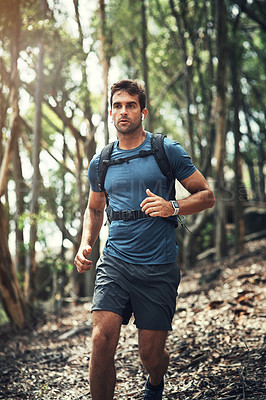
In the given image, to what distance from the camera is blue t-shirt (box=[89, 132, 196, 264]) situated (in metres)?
3.23

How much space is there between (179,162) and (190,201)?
12.1 inches

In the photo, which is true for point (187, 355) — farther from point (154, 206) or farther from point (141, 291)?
point (154, 206)

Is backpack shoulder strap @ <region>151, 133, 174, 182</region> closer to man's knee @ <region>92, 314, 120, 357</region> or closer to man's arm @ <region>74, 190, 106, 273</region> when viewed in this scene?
man's arm @ <region>74, 190, 106, 273</region>

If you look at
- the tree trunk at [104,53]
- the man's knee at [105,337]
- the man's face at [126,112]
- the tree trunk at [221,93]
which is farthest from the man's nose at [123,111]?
the tree trunk at [221,93]

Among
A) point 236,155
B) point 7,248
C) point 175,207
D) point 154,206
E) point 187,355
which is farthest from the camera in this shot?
point 236,155

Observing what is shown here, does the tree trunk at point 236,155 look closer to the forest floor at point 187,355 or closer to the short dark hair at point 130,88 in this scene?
the forest floor at point 187,355

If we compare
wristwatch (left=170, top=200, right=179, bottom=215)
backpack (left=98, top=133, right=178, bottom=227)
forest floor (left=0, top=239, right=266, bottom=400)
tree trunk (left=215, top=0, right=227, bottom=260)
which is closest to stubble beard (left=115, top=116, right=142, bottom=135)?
backpack (left=98, top=133, right=178, bottom=227)

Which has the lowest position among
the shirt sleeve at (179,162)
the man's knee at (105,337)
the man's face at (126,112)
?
the man's knee at (105,337)

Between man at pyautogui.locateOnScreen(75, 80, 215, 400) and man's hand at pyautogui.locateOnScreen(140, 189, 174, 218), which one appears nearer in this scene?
man's hand at pyautogui.locateOnScreen(140, 189, 174, 218)

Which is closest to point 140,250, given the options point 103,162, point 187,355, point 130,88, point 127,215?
point 127,215

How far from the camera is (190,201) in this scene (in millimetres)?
3203

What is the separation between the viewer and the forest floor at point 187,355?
12.9 ft

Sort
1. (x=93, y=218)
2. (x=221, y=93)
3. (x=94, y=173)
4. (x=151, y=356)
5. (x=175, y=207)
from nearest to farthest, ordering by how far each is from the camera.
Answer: (x=175, y=207) → (x=151, y=356) → (x=94, y=173) → (x=93, y=218) → (x=221, y=93)

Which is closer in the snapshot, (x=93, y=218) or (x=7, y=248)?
(x=93, y=218)
